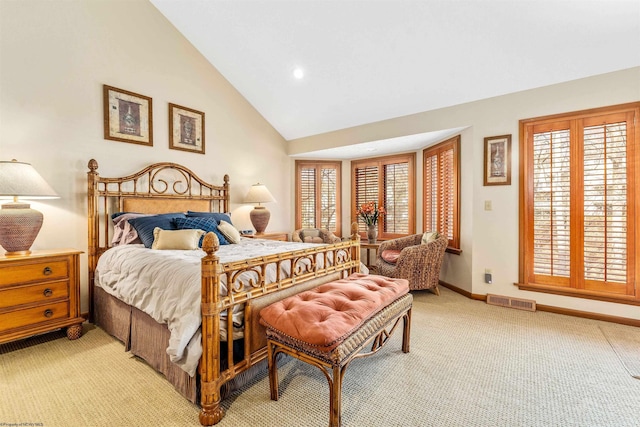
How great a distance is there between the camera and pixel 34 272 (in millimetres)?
2357

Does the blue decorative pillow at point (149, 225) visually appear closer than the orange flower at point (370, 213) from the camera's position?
Yes

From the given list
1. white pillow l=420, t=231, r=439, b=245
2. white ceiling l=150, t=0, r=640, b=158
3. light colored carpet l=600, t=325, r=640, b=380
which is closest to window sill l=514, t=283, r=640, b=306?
light colored carpet l=600, t=325, r=640, b=380

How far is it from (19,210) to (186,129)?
197cm

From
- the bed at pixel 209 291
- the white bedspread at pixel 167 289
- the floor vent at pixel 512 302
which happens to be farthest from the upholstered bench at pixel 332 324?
the floor vent at pixel 512 302

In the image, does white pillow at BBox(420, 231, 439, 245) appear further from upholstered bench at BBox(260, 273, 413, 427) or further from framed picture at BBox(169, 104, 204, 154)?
framed picture at BBox(169, 104, 204, 154)

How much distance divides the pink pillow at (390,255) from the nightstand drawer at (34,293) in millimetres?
3494

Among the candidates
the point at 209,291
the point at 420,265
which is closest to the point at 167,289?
the point at 209,291

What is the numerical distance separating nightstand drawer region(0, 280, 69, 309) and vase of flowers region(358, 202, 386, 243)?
3.92 meters

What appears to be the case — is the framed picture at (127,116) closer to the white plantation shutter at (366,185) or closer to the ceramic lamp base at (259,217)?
the ceramic lamp base at (259,217)

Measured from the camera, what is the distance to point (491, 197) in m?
3.49

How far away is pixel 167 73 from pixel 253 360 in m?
3.61

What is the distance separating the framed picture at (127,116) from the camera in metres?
3.17

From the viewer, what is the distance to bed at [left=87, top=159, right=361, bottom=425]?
1.54 m

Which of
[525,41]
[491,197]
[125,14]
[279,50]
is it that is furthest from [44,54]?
[491,197]
